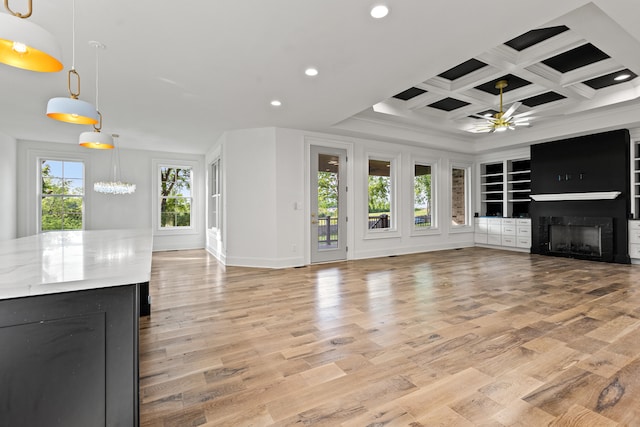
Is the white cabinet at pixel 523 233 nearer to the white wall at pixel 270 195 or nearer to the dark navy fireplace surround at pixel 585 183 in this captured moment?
the dark navy fireplace surround at pixel 585 183

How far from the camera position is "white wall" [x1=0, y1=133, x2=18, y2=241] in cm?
602

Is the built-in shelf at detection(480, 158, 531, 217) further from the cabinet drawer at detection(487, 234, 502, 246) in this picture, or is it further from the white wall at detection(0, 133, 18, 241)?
the white wall at detection(0, 133, 18, 241)

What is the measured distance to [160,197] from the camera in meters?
8.20

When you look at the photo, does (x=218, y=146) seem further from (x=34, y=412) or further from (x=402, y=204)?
(x=34, y=412)

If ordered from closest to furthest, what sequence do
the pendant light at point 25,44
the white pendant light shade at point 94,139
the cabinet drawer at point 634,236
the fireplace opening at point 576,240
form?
the pendant light at point 25,44, the white pendant light shade at point 94,139, the cabinet drawer at point 634,236, the fireplace opening at point 576,240

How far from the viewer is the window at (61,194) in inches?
282

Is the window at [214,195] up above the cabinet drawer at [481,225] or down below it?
above

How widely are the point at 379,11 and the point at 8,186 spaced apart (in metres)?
7.91

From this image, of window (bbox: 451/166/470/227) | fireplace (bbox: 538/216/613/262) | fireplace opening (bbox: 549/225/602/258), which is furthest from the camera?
window (bbox: 451/166/470/227)

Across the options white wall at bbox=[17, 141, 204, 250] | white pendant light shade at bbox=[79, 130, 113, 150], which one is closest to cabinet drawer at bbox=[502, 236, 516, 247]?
white wall at bbox=[17, 141, 204, 250]

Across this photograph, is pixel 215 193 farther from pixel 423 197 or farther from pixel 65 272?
pixel 65 272

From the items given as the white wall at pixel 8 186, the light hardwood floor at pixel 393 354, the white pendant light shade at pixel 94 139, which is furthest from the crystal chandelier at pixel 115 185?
the white pendant light shade at pixel 94 139

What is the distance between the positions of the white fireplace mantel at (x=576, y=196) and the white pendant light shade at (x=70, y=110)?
8132mm

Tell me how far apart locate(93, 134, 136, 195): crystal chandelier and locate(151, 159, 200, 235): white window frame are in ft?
2.64
